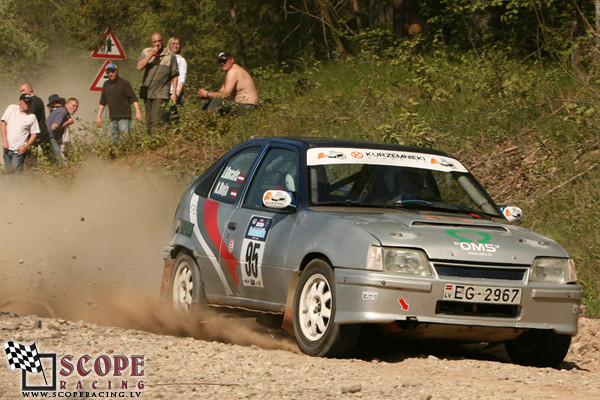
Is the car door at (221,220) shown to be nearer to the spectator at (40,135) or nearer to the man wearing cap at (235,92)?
the man wearing cap at (235,92)

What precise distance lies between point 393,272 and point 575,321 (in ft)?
4.67

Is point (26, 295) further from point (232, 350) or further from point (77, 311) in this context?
point (232, 350)

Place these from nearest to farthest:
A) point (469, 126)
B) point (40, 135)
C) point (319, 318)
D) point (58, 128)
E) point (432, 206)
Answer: point (319, 318), point (432, 206), point (469, 126), point (58, 128), point (40, 135)

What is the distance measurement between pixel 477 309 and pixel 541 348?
834 millimetres

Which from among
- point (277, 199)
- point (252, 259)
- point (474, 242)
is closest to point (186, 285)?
point (252, 259)

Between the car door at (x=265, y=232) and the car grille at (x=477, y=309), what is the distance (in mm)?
1264

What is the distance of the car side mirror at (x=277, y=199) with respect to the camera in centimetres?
789

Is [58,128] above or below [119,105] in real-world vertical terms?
below

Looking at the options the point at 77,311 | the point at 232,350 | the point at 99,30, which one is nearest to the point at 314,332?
the point at 232,350

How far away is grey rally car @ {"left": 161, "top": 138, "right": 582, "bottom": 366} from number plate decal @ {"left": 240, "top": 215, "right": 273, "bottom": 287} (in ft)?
0.04

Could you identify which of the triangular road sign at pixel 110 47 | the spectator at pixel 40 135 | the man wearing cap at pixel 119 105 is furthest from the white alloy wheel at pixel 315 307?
the triangular road sign at pixel 110 47

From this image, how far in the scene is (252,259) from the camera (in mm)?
8312

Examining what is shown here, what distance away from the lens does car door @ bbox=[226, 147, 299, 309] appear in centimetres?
796
